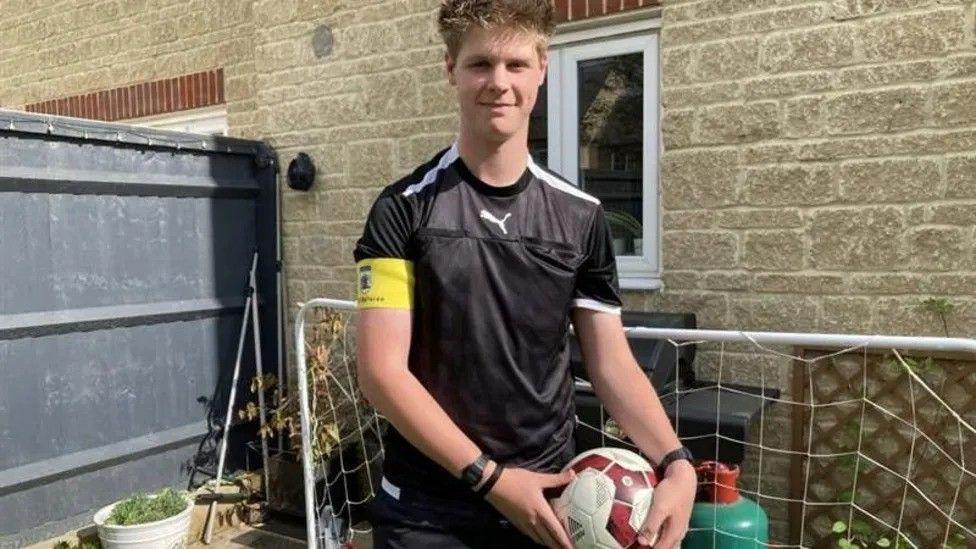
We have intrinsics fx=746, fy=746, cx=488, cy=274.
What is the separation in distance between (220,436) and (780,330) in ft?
12.0

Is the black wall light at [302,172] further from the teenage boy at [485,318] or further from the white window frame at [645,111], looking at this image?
the teenage boy at [485,318]

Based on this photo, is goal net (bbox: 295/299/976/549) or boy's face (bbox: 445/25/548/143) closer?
boy's face (bbox: 445/25/548/143)

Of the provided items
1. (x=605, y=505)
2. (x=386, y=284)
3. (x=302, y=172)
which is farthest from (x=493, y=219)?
(x=302, y=172)

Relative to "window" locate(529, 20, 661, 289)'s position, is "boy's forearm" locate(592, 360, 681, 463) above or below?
below

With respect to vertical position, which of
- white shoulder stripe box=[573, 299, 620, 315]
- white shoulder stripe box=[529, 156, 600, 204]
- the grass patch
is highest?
white shoulder stripe box=[529, 156, 600, 204]

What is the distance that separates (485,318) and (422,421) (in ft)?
0.87

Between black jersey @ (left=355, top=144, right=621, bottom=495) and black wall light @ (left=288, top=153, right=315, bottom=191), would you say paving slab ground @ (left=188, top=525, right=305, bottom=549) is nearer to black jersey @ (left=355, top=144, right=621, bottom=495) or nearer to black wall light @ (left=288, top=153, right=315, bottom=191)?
black wall light @ (left=288, top=153, right=315, bottom=191)

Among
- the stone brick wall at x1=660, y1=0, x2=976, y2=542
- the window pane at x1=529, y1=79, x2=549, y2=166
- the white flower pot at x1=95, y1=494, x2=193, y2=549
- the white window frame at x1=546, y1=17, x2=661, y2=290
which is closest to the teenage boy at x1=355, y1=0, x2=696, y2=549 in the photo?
the stone brick wall at x1=660, y1=0, x2=976, y2=542

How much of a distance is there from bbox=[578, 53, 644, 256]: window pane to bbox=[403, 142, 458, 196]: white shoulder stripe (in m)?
2.42

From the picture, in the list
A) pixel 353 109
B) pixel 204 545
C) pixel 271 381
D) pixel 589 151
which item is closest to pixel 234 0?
pixel 353 109

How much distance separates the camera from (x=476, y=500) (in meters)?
1.67

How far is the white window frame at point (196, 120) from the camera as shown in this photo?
6242 millimetres

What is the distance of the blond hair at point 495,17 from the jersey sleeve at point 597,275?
45cm

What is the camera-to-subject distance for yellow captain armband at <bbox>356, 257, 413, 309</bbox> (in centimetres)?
160
